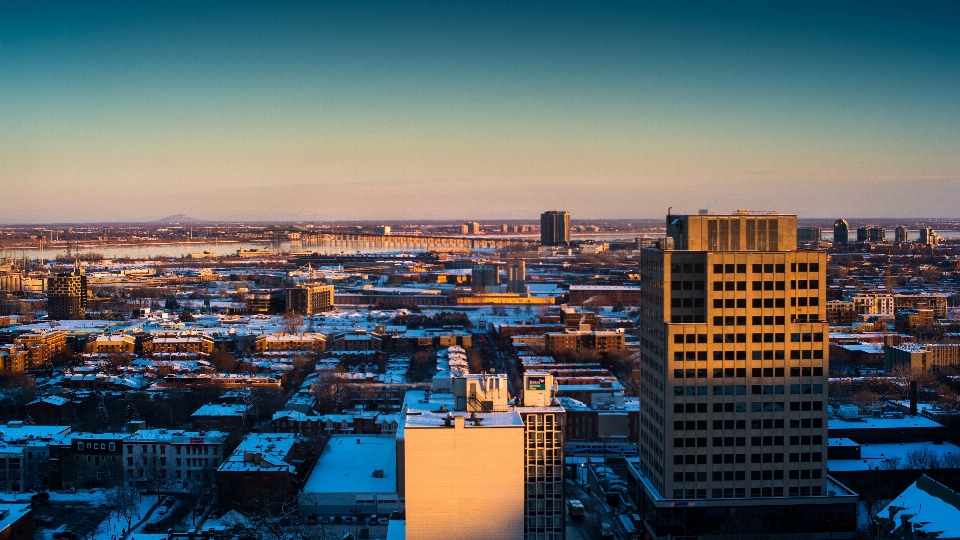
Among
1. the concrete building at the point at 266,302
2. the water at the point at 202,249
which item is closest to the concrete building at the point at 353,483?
the concrete building at the point at 266,302

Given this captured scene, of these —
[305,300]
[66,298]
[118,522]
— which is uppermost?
[66,298]

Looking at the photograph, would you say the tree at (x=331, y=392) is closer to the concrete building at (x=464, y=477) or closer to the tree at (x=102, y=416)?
the tree at (x=102, y=416)

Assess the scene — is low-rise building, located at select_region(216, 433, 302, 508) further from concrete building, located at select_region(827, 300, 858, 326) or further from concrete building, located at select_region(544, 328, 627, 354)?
concrete building, located at select_region(827, 300, 858, 326)

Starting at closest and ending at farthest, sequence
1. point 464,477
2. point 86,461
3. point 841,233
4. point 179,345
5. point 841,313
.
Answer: point 464,477
point 86,461
point 179,345
point 841,313
point 841,233

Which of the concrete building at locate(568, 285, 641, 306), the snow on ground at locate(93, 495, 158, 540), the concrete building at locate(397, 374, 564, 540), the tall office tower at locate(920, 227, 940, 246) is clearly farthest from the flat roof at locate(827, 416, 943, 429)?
the tall office tower at locate(920, 227, 940, 246)

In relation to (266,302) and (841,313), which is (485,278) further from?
(841,313)

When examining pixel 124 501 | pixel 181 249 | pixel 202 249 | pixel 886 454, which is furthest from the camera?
pixel 202 249

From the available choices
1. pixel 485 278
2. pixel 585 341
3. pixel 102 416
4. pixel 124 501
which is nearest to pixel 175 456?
pixel 124 501
